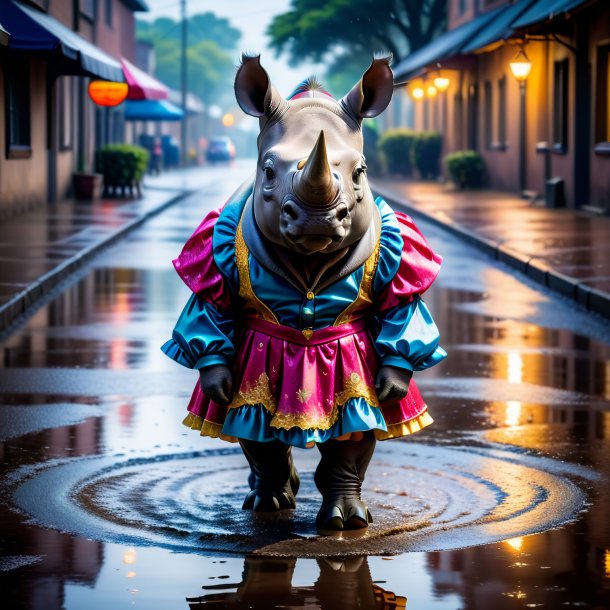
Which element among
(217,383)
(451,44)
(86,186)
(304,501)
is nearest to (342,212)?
(217,383)

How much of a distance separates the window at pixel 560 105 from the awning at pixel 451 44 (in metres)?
5.07

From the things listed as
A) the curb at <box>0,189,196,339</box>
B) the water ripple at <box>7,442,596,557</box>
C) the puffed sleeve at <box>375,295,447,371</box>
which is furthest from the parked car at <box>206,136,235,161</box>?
the puffed sleeve at <box>375,295,447,371</box>

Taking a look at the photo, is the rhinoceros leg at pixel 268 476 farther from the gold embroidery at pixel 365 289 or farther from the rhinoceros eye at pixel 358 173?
the rhinoceros eye at pixel 358 173

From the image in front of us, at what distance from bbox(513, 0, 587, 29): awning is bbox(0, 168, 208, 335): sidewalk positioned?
7.24m

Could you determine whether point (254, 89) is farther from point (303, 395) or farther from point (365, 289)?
point (303, 395)

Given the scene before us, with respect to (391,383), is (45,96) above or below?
above

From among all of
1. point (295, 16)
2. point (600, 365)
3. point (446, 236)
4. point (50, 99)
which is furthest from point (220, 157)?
point (600, 365)

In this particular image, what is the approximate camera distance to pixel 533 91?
105ft

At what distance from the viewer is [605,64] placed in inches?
1013

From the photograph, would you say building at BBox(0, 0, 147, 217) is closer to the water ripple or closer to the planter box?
the planter box

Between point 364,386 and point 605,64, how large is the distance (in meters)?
21.2

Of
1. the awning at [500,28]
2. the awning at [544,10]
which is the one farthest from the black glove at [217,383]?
the awning at [500,28]

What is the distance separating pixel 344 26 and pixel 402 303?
165ft

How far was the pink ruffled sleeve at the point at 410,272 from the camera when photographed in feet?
18.4
